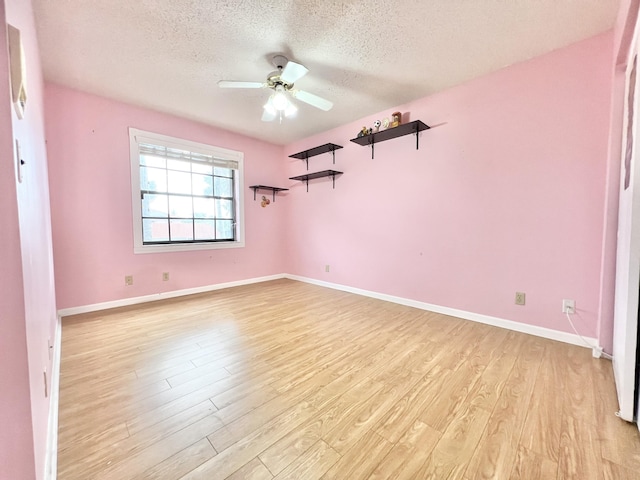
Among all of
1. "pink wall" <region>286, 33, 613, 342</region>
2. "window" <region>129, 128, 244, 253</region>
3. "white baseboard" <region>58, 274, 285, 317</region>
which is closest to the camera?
"pink wall" <region>286, 33, 613, 342</region>

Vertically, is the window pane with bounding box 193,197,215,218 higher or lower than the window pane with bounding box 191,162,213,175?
lower

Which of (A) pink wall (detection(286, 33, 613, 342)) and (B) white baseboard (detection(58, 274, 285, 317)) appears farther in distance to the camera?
(B) white baseboard (detection(58, 274, 285, 317))

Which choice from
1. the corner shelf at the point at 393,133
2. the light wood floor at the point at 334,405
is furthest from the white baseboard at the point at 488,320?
the corner shelf at the point at 393,133

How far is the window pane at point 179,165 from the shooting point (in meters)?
3.61

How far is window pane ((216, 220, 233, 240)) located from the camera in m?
4.18

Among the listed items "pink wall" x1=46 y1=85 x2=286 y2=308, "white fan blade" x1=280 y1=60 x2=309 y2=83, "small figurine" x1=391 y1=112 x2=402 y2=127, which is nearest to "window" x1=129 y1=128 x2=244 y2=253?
"pink wall" x1=46 y1=85 x2=286 y2=308

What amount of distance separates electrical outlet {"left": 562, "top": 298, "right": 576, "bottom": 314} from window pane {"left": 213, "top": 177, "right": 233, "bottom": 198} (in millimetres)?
4354

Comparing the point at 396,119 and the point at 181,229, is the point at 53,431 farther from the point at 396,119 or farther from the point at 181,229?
the point at 396,119

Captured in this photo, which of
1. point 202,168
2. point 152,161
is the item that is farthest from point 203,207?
point 152,161

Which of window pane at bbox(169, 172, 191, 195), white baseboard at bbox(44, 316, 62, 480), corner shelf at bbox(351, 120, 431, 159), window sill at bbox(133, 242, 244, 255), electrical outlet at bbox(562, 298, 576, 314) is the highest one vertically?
corner shelf at bbox(351, 120, 431, 159)

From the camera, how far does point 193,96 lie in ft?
9.65

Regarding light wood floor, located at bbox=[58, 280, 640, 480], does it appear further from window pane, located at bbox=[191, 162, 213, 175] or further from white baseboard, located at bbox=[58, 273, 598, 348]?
window pane, located at bbox=[191, 162, 213, 175]

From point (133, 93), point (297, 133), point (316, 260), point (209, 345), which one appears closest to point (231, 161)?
point (297, 133)

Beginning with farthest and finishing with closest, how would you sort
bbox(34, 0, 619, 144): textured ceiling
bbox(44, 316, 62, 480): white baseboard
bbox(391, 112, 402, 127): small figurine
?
bbox(391, 112, 402, 127): small figurine → bbox(34, 0, 619, 144): textured ceiling → bbox(44, 316, 62, 480): white baseboard
